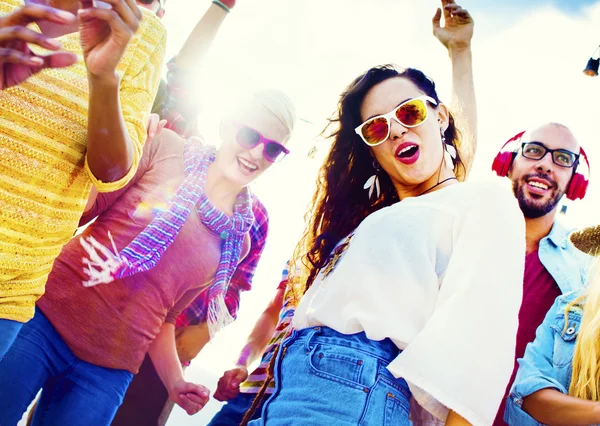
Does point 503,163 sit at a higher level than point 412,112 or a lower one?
higher

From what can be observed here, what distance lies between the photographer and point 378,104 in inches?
79.7

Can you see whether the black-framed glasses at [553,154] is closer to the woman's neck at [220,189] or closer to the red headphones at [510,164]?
the red headphones at [510,164]

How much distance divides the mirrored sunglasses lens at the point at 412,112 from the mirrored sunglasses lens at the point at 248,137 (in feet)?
3.02

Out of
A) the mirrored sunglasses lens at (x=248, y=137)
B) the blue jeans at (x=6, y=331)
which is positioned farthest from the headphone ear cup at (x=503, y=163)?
the blue jeans at (x=6, y=331)

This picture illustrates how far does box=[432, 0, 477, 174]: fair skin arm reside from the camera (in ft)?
7.68

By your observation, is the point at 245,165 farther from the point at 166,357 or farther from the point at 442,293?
the point at 442,293

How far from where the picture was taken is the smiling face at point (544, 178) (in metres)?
2.80

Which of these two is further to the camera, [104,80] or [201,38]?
[201,38]

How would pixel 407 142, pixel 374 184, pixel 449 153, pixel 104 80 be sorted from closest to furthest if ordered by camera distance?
pixel 104 80
pixel 407 142
pixel 449 153
pixel 374 184

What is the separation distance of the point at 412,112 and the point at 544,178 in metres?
1.41

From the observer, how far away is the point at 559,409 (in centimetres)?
153

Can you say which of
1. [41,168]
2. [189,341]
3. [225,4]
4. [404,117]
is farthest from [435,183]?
[225,4]

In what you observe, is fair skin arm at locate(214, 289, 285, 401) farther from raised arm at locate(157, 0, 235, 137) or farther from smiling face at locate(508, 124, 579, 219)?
smiling face at locate(508, 124, 579, 219)

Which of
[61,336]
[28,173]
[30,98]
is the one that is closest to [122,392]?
[61,336]
